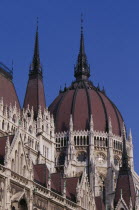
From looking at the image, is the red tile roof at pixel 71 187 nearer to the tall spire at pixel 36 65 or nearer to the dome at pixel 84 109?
the tall spire at pixel 36 65

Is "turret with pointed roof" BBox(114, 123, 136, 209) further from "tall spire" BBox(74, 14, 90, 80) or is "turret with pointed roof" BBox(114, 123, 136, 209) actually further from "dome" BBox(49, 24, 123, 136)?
"tall spire" BBox(74, 14, 90, 80)

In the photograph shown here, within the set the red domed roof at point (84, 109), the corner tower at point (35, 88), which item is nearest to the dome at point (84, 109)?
the red domed roof at point (84, 109)

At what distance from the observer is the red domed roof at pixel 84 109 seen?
296 ft

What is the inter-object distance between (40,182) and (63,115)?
46641 mm

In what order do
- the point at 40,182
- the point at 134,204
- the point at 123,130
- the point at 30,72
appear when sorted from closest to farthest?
the point at 40,182 → the point at 134,204 → the point at 30,72 → the point at 123,130

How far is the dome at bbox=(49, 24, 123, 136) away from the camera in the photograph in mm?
90250

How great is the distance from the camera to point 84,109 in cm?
9188

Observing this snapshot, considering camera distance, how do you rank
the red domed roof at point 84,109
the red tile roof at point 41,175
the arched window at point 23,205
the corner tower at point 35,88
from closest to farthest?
the arched window at point 23,205
the red tile roof at point 41,175
the corner tower at point 35,88
the red domed roof at point 84,109

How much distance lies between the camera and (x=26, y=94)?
73.9 meters

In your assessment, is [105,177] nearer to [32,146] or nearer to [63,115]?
[63,115]

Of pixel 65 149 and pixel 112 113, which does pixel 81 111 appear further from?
pixel 65 149

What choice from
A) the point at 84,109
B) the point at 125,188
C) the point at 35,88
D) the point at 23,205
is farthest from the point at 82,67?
the point at 23,205

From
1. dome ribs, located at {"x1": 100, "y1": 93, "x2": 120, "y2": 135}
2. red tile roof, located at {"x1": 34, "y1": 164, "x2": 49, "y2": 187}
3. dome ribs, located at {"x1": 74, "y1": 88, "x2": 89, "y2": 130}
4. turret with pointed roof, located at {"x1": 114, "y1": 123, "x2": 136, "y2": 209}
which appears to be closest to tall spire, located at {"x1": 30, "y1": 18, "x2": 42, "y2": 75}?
dome ribs, located at {"x1": 74, "y1": 88, "x2": 89, "y2": 130}

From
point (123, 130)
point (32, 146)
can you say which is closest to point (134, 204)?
point (32, 146)
